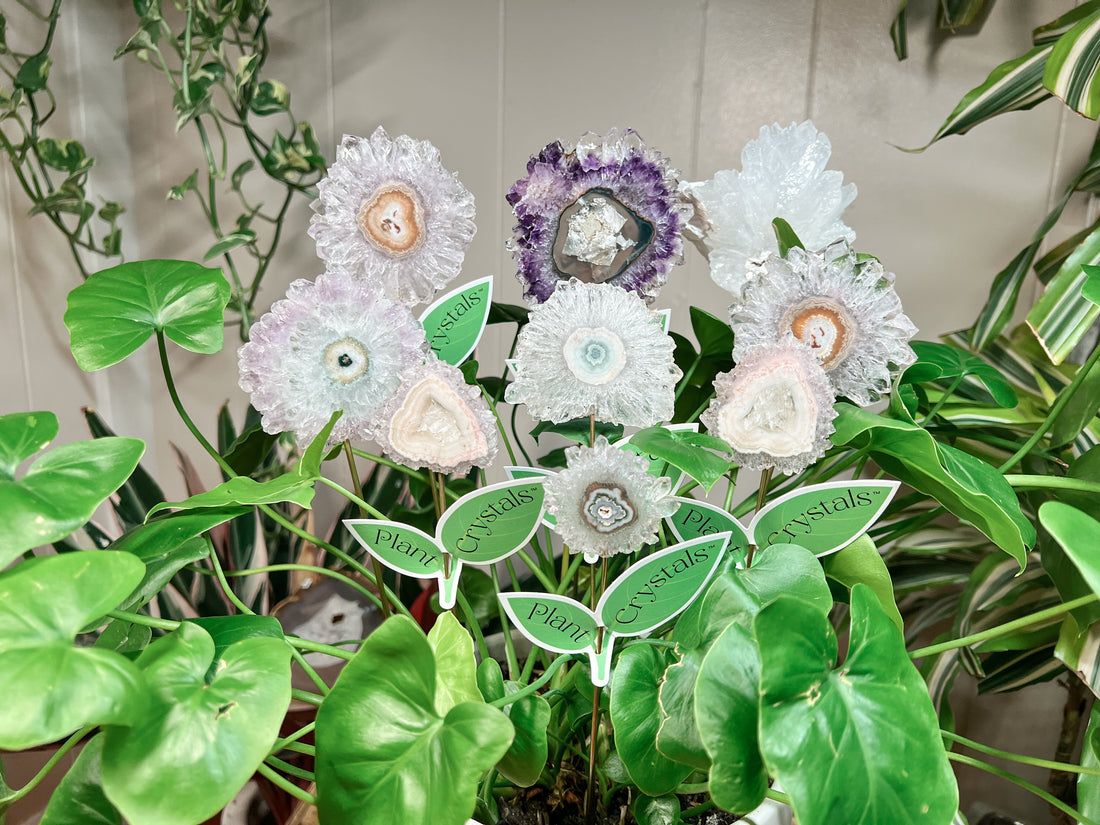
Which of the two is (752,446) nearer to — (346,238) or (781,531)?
(781,531)

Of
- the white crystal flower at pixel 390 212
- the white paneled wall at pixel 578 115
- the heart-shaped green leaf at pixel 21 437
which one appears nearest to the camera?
the heart-shaped green leaf at pixel 21 437

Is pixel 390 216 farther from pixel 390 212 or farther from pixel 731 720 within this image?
pixel 731 720

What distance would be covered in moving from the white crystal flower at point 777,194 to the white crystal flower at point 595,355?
0.44ft

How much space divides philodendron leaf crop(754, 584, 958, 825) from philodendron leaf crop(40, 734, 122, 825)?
370 millimetres

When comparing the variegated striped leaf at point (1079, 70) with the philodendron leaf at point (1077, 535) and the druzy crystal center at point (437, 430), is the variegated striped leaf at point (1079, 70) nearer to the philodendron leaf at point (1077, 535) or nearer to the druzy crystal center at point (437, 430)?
the philodendron leaf at point (1077, 535)

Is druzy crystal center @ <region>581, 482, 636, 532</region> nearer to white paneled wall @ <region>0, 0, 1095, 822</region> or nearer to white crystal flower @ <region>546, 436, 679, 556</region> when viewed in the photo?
white crystal flower @ <region>546, 436, 679, 556</region>

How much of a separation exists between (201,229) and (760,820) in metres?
1.15

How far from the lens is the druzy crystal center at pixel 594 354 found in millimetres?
441

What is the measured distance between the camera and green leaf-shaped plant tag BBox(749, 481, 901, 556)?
45cm

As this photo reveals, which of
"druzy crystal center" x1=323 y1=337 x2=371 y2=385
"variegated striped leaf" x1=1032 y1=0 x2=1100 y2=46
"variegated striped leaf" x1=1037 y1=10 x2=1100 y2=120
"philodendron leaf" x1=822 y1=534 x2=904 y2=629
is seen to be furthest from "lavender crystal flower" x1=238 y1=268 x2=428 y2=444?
"variegated striped leaf" x1=1032 y1=0 x2=1100 y2=46

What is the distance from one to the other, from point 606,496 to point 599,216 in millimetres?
186

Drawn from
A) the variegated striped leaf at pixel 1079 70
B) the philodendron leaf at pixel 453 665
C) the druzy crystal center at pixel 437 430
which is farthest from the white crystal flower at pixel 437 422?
the variegated striped leaf at pixel 1079 70

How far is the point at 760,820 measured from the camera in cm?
45

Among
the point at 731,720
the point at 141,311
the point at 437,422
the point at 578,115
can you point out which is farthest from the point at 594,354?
the point at 578,115
